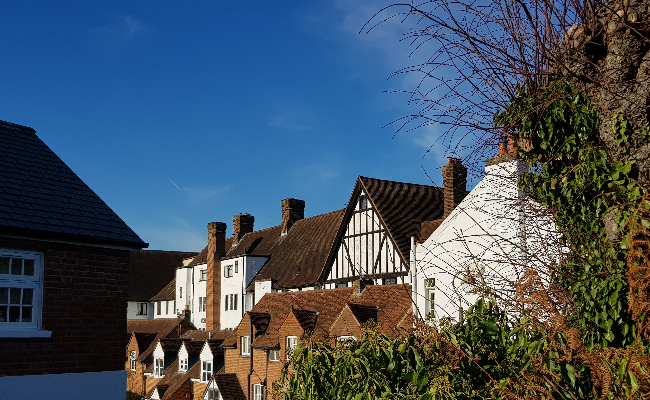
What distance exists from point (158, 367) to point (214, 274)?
8643 millimetres

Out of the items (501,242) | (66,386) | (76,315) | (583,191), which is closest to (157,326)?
(76,315)

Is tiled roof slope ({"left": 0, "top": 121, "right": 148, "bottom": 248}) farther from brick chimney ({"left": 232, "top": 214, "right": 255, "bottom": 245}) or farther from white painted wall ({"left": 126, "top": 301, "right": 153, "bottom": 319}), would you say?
white painted wall ({"left": 126, "top": 301, "right": 153, "bottom": 319})

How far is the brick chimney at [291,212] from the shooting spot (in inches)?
1971

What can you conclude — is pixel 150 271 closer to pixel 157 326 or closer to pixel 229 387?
pixel 157 326

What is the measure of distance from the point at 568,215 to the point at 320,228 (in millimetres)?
38705

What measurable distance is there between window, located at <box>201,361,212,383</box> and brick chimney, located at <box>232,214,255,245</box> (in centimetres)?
1735

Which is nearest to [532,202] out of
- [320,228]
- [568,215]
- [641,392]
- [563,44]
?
[568,215]

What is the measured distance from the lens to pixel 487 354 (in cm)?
550

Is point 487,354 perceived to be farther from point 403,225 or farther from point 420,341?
point 403,225

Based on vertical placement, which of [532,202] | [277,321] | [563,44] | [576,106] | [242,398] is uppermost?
[563,44]

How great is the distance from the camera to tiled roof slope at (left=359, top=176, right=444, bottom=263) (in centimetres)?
3138

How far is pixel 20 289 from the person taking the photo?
1233 centimetres

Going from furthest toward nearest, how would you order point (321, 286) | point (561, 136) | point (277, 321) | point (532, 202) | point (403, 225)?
point (321, 286), point (277, 321), point (403, 225), point (532, 202), point (561, 136)

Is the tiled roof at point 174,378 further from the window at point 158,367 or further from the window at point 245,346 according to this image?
the window at point 245,346
